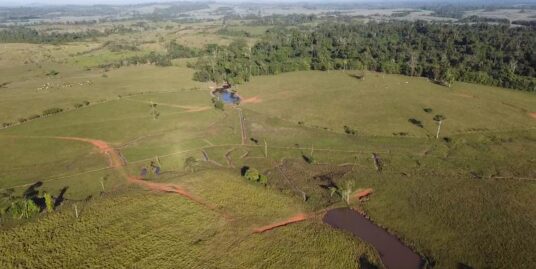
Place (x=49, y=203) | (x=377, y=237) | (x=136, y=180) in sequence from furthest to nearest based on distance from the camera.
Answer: (x=136, y=180) → (x=49, y=203) → (x=377, y=237)

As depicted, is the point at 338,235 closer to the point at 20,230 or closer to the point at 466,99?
the point at 20,230

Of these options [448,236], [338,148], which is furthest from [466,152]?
[448,236]

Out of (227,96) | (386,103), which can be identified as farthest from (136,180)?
(386,103)

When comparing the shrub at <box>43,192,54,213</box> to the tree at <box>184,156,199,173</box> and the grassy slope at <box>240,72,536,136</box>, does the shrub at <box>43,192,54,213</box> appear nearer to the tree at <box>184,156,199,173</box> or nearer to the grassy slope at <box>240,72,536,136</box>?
the tree at <box>184,156,199,173</box>

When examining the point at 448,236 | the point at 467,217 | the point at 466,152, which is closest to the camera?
the point at 448,236

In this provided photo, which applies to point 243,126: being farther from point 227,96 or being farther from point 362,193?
point 362,193

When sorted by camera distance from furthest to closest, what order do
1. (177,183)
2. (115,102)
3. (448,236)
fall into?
(115,102), (177,183), (448,236)
